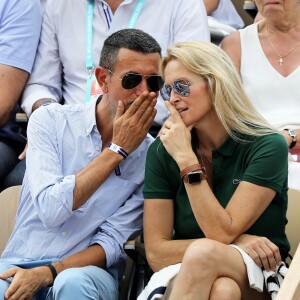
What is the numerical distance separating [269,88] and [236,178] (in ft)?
3.34

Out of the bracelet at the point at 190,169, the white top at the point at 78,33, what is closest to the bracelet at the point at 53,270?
the bracelet at the point at 190,169

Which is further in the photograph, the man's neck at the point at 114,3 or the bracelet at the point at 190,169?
the man's neck at the point at 114,3

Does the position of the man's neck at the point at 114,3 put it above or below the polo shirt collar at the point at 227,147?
above

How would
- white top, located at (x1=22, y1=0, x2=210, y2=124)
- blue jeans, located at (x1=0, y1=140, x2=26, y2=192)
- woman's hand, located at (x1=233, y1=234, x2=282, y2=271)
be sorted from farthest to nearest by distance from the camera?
white top, located at (x1=22, y1=0, x2=210, y2=124) < blue jeans, located at (x1=0, y1=140, x2=26, y2=192) < woman's hand, located at (x1=233, y1=234, x2=282, y2=271)

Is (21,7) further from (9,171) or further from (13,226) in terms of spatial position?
(13,226)


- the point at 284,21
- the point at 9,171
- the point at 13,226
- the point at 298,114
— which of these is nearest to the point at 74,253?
the point at 13,226

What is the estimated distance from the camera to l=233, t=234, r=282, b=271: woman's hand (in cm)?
298

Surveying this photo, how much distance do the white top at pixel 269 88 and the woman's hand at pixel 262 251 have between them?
41.1 inches

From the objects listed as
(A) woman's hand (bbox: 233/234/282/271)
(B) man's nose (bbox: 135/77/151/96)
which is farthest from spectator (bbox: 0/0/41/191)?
(A) woman's hand (bbox: 233/234/282/271)

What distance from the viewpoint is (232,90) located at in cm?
322

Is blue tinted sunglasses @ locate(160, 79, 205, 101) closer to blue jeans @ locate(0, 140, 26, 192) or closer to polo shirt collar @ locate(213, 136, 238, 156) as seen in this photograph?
polo shirt collar @ locate(213, 136, 238, 156)

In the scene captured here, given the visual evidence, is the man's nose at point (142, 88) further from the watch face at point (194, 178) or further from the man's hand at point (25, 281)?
the man's hand at point (25, 281)

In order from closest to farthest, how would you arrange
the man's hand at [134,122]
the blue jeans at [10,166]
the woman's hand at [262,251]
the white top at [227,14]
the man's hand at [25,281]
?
the woman's hand at [262,251] < the man's hand at [25,281] < the man's hand at [134,122] < the blue jeans at [10,166] < the white top at [227,14]

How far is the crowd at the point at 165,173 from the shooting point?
10.1 feet
